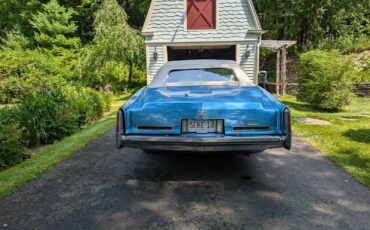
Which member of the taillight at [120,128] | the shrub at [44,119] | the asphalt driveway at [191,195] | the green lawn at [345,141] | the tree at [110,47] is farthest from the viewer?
the tree at [110,47]

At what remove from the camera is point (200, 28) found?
11.6 metres

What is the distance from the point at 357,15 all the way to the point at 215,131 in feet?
71.6

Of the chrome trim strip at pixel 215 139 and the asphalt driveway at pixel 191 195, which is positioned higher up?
the chrome trim strip at pixel 215 139

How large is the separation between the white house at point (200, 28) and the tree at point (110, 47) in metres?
3.61

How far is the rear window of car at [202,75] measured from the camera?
443 centimetres

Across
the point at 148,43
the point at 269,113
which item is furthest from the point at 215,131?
the point at 148,43

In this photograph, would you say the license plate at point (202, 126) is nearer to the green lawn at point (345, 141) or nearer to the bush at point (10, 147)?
the green lawn at point (345, 141)

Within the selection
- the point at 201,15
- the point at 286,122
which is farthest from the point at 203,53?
the point at 286,122

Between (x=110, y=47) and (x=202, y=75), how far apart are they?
11.5 meters

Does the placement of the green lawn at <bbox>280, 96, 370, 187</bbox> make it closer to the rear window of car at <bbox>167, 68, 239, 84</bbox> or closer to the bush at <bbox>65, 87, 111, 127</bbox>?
the rear window of car at <bbox>167, 68, 239, 84</bbox>

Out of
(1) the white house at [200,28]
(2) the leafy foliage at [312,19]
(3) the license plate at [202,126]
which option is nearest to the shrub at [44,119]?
(3) the license plate at [202,126]

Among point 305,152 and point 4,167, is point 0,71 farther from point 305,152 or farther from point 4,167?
point 305,152

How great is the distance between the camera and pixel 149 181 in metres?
3.58

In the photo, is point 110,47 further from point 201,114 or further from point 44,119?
point 201,114
